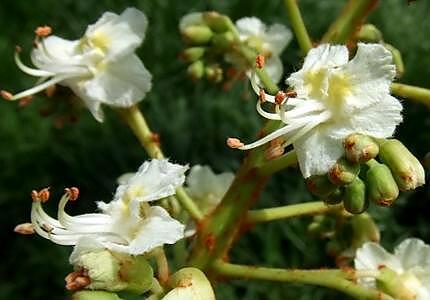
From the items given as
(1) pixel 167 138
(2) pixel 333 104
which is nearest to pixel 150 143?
(2) pixel 333 104

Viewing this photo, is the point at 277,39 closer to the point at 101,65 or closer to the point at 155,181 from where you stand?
the point at 101,65

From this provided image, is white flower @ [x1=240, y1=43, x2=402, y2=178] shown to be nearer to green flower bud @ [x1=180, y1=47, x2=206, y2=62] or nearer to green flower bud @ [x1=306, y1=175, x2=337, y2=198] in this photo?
green flower bud @ [x1=306, y1=175, x2=337, y2=198]

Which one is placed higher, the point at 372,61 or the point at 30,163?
the point at 372,61

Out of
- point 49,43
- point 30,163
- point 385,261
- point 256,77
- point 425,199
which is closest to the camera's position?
point 256,77

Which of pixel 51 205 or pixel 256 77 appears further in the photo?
pixel 51 205

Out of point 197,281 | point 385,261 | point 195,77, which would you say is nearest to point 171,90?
point 195,77

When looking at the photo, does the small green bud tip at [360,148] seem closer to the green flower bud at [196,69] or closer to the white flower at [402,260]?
the white flower at [402,260]

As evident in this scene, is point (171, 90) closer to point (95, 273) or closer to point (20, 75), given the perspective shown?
point (20, 75)

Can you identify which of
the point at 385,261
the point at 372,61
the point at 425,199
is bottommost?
the point at 425,199
